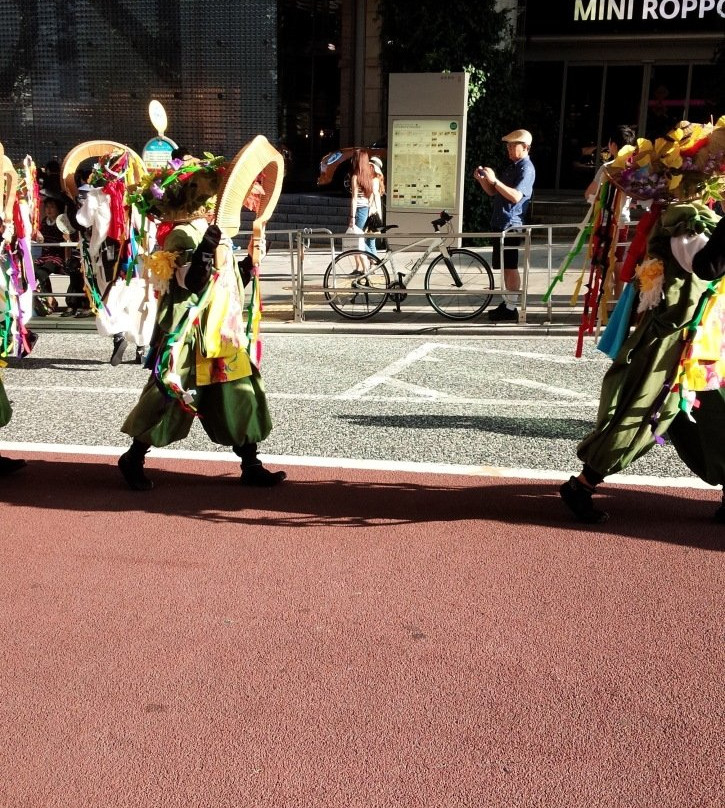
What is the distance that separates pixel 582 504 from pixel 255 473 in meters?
1.82

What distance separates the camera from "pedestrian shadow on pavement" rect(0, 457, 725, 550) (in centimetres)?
459

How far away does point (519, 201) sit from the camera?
10242mm

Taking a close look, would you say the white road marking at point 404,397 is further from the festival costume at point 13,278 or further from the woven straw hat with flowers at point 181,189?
the woven straw hat with flowers at point 181,189

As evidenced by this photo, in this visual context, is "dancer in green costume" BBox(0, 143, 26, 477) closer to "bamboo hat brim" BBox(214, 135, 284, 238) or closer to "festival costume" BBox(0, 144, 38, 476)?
"festival costume" BBox(0, 144, 38, 476)

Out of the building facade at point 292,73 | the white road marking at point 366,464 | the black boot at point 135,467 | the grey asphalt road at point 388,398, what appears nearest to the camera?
the black boot at point 135,467

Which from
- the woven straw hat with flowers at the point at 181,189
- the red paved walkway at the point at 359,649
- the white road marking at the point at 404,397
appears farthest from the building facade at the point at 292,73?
the red paved walkway at the point at 359,649

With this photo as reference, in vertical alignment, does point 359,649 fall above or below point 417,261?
below

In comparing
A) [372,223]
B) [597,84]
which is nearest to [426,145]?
[372,223]

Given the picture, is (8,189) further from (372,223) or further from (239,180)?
(372,223)

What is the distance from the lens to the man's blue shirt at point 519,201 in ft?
33.4

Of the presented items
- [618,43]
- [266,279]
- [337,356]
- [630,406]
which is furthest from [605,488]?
[618,43]

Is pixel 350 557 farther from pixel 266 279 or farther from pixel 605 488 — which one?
pixel 266 279

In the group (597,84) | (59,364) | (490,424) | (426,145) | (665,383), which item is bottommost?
(59,364)

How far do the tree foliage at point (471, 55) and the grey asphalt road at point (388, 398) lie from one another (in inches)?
409
